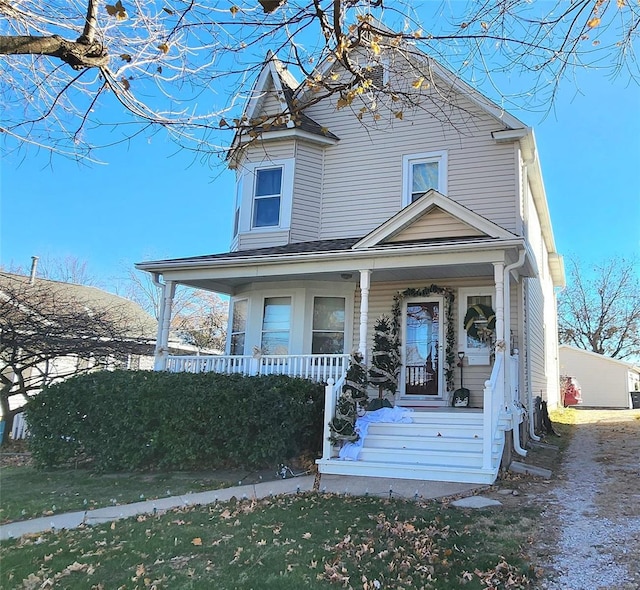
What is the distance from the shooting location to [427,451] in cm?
772

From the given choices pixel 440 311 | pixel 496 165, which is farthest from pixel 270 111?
pixel 440 311

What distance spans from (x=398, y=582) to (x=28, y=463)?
8.56 meters

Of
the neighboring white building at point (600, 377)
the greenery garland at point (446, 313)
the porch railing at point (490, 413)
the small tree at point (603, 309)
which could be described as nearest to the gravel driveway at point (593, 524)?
the porch railing at point (490, 413)

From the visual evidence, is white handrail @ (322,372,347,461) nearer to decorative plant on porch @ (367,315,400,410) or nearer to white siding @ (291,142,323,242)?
decorative plant on porch @ (367,315,400,410)

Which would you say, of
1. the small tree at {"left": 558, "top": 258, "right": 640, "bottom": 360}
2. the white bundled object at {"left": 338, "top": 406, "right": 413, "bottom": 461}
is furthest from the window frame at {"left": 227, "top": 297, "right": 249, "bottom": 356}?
the small tree at {"left": 558, "top": 258, "right": 640, "bottom": 360}

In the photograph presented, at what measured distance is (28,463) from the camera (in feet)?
32.2

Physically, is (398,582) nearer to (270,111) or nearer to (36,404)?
(36,404)

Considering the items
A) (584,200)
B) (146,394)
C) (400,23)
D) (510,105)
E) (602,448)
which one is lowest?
(602,448)

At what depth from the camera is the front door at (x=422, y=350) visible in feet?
34.9

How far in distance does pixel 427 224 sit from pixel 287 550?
23.0 feet

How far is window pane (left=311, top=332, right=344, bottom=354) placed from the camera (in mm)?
11570

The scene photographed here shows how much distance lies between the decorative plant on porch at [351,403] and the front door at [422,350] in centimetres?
192

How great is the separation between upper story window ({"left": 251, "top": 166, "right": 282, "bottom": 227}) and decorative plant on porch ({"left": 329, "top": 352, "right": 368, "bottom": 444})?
4714mm

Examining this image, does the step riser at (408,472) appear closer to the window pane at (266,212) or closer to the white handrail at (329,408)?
the white handrail at (329,408)
